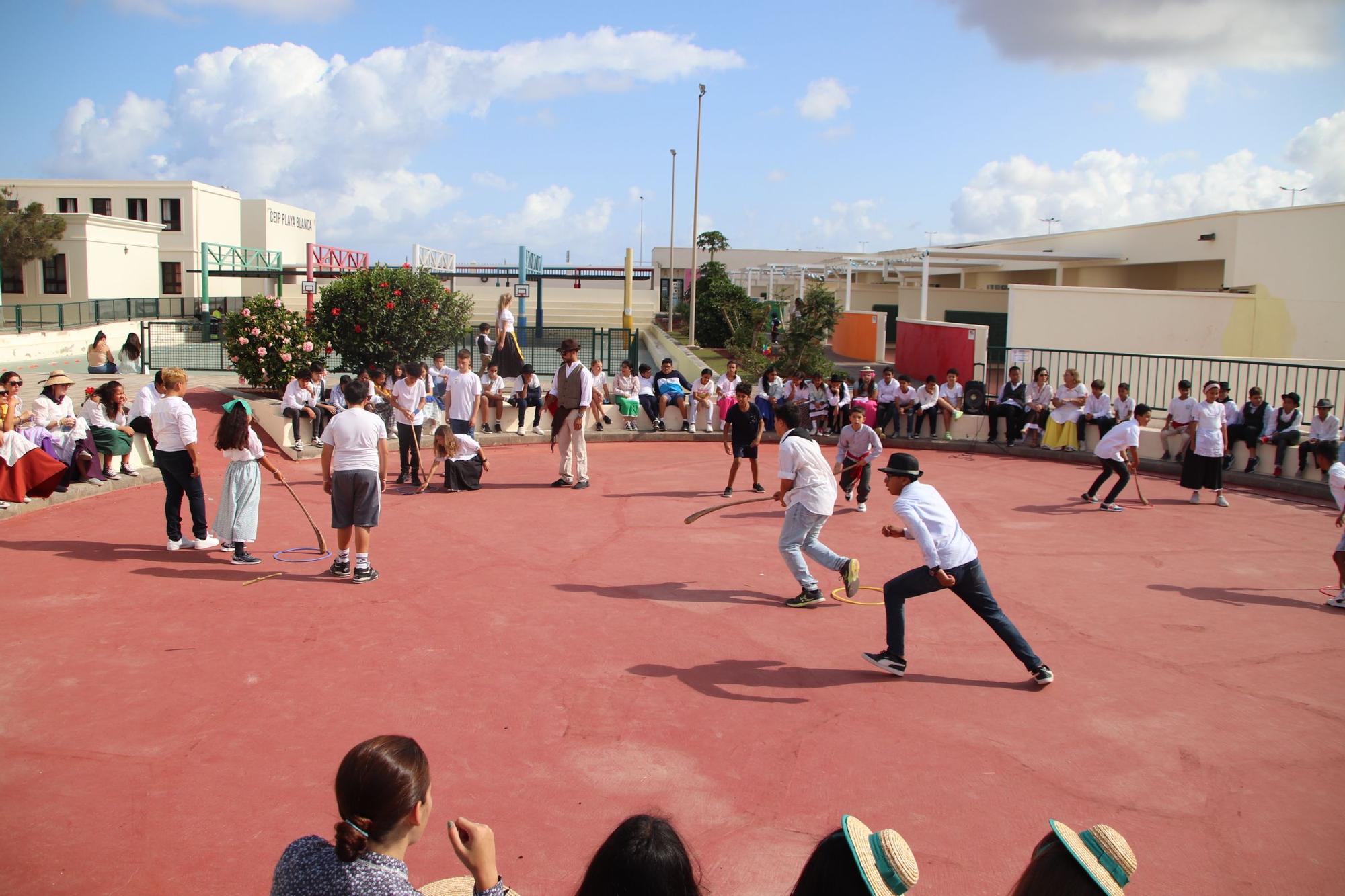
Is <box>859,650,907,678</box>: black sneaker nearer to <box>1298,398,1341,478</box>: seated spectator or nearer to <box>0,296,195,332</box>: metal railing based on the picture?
<box>1298,398,1341,478</box>: seated spectator

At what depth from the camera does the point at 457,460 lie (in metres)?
12.9

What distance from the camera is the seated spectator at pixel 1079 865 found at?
2.09 meters

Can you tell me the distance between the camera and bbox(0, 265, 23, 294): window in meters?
39.4

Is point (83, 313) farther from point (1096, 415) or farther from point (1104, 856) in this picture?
point (1104, 856)

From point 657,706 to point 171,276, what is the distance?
156ft

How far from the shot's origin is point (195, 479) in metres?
9.50

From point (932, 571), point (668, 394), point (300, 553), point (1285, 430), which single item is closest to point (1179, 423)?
point (1285, 430)

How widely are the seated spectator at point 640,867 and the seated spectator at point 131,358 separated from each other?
20.6m

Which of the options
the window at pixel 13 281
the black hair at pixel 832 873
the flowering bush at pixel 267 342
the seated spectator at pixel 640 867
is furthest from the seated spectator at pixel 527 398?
the window at pixel 13 281

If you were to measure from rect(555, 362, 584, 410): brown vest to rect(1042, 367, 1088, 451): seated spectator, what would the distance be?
914 cm

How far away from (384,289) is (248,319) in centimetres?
280

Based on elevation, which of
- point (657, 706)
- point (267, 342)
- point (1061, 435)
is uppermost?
point (267, 342)

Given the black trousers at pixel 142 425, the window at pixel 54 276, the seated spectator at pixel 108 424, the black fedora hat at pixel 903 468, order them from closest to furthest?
1. the black fedora hat at pixel 903 468
2. the seated spectator at pixel 108 424
3. the black trousers at pixel 142 425
4. the window at pixel 54 276

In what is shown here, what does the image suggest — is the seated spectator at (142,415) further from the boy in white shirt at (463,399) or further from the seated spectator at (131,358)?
the seated spectator at (131,358)
